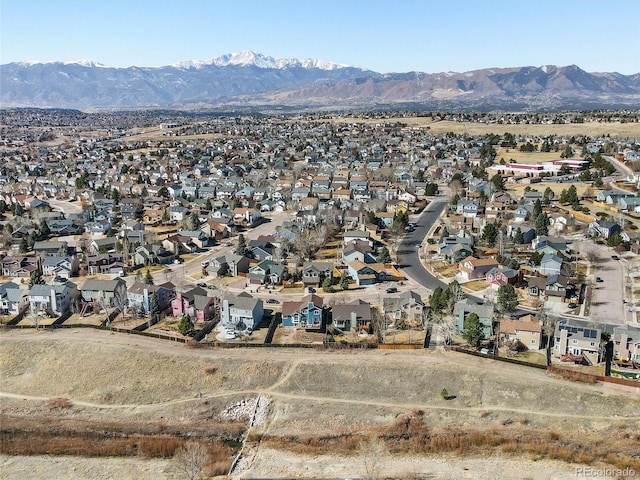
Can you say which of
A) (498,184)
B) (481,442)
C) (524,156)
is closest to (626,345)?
(481,442)

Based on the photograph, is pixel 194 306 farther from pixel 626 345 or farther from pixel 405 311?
pixel 626 345

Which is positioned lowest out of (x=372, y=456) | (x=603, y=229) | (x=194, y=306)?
(x=372, y=456)

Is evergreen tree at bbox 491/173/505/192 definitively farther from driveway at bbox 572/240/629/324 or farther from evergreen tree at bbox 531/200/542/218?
driveway at bbox 572/240/629/324

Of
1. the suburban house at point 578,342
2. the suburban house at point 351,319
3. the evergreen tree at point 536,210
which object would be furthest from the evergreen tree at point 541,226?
the suburban house at point 351,319

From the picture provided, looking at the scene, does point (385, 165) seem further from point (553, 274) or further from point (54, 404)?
point (54, 404)

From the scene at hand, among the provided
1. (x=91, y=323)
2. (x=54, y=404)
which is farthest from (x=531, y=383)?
(x=91, y=323)

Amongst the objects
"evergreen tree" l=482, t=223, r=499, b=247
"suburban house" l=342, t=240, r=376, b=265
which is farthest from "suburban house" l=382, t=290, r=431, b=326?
"evergreen tree" l=482, t=223, r=499, b=247

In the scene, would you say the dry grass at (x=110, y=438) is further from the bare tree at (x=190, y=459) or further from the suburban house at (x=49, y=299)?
the suburban house at (x=49, y=299)
